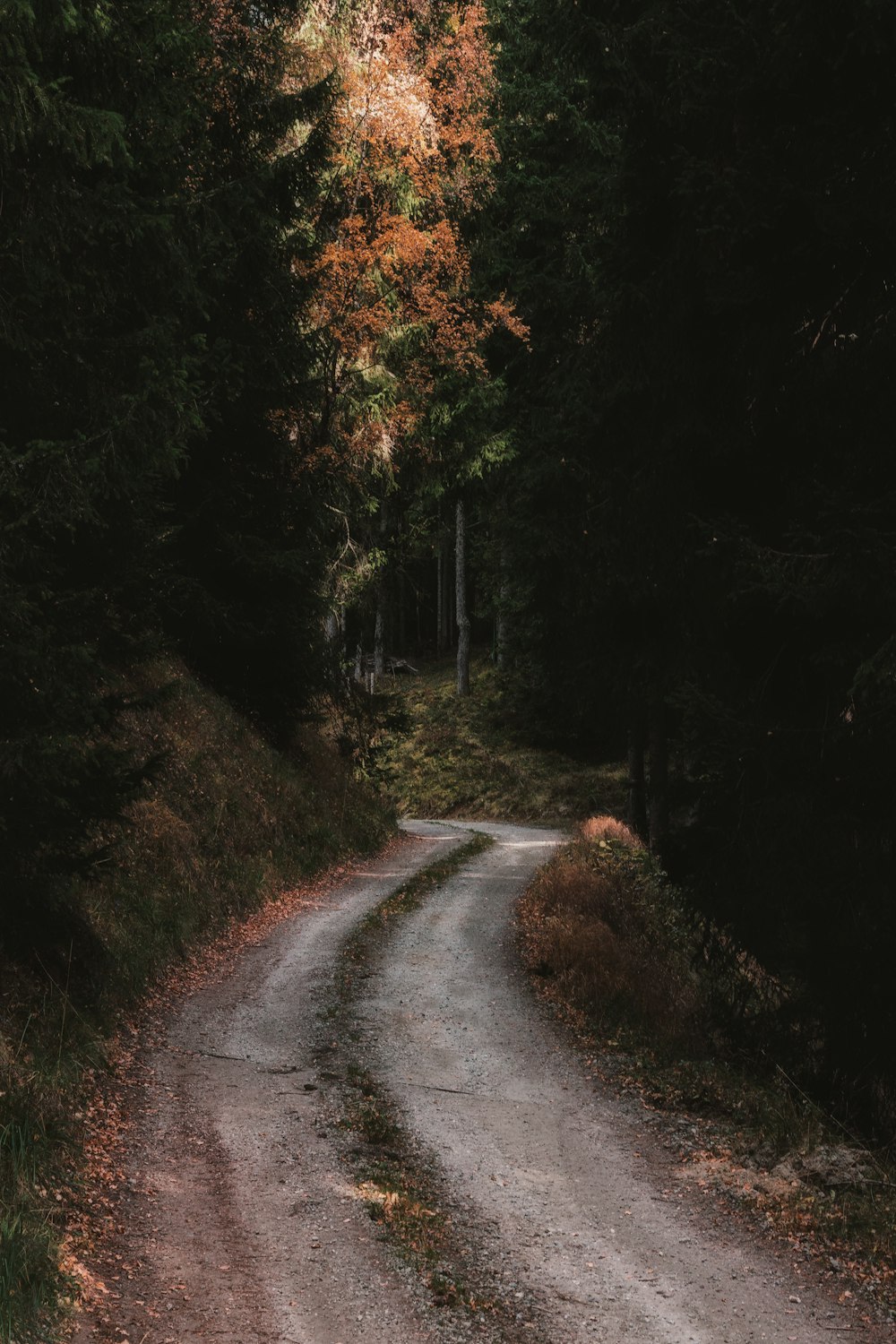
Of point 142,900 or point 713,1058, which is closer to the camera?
point 713,1058

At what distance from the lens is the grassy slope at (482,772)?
3375cm

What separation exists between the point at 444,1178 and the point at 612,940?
25.2ft

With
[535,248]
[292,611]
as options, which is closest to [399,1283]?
[292,611]

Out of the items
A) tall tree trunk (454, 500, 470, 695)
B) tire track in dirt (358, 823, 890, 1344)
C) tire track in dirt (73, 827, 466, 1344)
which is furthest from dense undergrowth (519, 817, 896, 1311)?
tall tree trunk (454, 500, 470, 695)

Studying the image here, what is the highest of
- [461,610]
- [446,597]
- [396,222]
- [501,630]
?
[396,222]

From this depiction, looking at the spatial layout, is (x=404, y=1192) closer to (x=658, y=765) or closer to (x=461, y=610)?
(x=658, y=765)

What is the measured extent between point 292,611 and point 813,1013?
41.7 ft

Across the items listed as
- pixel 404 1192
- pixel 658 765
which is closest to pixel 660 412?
pixel 404 1192

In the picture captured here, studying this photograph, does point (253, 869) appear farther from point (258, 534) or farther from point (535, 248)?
point (535, 248)

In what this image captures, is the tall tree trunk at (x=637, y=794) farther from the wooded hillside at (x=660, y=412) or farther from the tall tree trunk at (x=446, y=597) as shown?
the tall tree trunk at (x=446, y=597)

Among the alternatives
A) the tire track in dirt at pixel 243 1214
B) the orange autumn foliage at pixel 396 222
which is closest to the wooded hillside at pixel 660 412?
the tire track in dirt at pixel 243 1214

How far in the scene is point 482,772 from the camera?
36.3 metres

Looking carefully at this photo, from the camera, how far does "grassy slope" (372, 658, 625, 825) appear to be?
111 ft

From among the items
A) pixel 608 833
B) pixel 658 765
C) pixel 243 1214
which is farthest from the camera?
pixel 608 833
